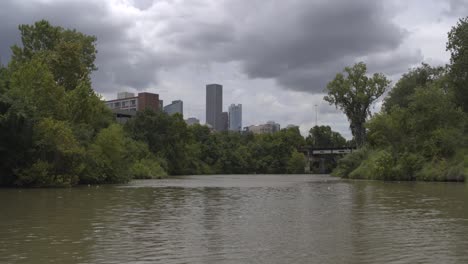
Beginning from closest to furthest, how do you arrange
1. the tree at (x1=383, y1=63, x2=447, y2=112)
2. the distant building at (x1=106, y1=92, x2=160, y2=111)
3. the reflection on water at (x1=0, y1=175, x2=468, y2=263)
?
1. the reflection on water at (x1=0, y1=175, x2=468, y2=263)
2. the tree at (x1=383, y1=63, x2=447, y2=112)
3. the distant building at (x1=106, y1=92, x2=160, y2=111)

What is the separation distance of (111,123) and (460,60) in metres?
42.2

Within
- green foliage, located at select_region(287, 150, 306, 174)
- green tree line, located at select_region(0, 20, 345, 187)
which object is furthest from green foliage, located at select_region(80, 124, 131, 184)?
green foliage, located at select_region(287, 150, 306, 174)

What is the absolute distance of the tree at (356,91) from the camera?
8288 cm

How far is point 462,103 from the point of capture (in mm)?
53781

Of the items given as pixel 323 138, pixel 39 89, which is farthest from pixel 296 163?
pixel 39 89

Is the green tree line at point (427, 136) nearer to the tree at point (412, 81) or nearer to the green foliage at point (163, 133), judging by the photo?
the tree at point (412, 81)

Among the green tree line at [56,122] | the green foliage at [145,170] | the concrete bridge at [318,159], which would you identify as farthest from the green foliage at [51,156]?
the concrete bridge at [318,159]

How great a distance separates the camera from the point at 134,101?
176m

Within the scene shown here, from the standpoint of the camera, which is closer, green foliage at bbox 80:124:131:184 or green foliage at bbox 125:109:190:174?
green foliage at bbox 80:124:131:184

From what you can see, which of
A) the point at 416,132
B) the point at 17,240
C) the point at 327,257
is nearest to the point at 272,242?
the point at 327,257

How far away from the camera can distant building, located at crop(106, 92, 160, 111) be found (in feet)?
542

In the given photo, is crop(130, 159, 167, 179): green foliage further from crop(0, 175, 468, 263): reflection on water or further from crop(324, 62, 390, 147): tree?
crop(0, 175, 468, 263): reflection on water

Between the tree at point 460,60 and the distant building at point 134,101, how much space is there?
375ft

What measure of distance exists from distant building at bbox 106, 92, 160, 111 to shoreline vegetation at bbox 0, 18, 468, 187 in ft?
220
